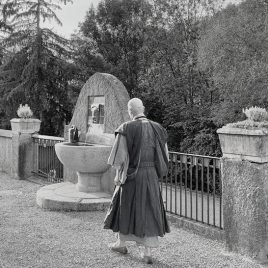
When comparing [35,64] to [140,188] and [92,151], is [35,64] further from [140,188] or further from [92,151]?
[140,188]

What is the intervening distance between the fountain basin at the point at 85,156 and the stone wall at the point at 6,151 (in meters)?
4.40

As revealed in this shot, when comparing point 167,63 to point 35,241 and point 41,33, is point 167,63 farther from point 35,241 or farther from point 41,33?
point 35,241

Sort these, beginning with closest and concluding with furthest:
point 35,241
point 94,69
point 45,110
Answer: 1. point 35,241
2. point 45,110
3. point 94,69

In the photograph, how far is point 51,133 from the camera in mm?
18031

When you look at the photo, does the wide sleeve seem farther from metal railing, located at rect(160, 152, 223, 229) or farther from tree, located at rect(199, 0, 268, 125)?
tree, located at rect(199, 0, 268, 125)

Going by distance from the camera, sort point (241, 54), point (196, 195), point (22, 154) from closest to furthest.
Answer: point (196, 195) → point (22, 154) → point (241, 54)

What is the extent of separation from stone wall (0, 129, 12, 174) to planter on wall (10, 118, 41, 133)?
691 millimetres

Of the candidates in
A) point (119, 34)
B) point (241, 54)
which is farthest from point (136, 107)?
point (119, 34)

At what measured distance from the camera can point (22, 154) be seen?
33.4 feet

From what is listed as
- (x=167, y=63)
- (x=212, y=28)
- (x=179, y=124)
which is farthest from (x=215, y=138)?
(x=167, y=63)

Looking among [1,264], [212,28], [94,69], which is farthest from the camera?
[94,69]

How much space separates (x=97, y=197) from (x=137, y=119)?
2.81 m

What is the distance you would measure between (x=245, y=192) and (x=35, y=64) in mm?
13310

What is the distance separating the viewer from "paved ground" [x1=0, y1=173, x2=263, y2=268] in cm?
424
